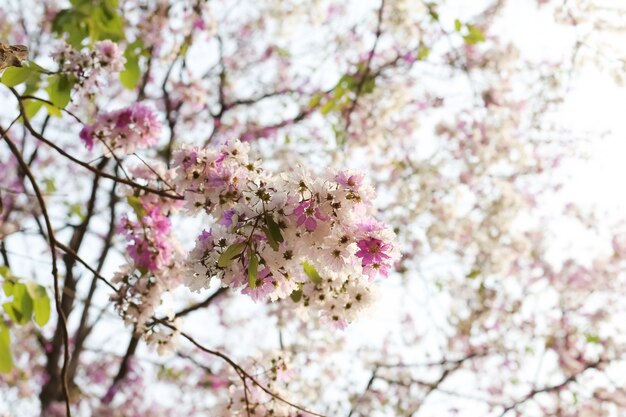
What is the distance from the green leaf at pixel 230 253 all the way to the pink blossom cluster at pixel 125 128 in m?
1.37

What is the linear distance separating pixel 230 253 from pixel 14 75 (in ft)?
3.95

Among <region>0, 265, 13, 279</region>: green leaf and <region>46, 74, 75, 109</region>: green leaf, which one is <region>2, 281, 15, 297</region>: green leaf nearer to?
<region>0, 265, 13, 279</region>: green leaf

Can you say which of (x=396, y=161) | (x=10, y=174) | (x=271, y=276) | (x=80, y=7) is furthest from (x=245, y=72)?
(x=271, y=276)

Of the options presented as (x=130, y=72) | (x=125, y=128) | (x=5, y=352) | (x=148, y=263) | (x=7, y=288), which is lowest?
(x=5, y=352)

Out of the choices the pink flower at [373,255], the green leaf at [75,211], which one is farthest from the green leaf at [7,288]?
the green leaf at [75,211]

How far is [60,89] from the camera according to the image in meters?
2.74

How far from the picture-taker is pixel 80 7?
318 centimetres

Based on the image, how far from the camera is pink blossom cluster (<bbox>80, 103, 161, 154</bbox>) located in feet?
9.51

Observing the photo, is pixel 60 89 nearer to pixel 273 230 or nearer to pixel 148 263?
pixel 148 263

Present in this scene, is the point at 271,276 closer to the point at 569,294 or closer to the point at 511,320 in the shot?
the point at 511,320

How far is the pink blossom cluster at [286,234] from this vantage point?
1.77 m

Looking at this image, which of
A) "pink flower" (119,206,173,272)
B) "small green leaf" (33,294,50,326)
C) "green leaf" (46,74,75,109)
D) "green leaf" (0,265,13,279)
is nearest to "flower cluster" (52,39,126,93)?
"green leaf" (46,74,75,109)

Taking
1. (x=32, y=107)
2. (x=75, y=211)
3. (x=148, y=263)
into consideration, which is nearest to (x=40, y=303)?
(x=148, y=263)

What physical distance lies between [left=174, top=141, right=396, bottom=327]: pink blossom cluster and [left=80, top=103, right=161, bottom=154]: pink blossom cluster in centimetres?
108
